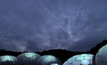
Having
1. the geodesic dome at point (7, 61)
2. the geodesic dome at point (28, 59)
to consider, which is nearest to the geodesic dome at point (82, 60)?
the geodesic dome at point (7, 61)

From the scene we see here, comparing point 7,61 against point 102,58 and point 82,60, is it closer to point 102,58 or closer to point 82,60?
→ point 82,60

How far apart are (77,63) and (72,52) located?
147 ft

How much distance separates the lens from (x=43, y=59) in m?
34.5

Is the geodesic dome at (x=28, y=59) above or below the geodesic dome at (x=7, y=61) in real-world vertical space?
above

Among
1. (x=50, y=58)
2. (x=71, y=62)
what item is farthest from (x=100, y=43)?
(x=71, y=62)

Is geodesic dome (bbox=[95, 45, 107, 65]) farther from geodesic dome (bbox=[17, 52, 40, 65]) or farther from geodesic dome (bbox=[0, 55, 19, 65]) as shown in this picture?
geodesic dome (bbox=[17, 52, 40, 65])

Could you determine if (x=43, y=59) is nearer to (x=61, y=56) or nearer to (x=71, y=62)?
(x=71, y=62)

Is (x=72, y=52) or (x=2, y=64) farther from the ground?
(x=72, y=52)

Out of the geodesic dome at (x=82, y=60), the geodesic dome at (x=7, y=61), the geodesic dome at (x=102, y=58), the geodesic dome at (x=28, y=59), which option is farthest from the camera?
the geodesic dome at (x=28, y=59)

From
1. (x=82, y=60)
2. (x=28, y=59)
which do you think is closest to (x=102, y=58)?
(x=82, y=60)

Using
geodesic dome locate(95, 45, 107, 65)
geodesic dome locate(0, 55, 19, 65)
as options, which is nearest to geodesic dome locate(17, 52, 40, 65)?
geodesic dome locate(0, 55, 19, 65)

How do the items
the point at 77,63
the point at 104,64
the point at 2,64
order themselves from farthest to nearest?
the point at 2,64 → the point at 77,63 → the point at 104,64

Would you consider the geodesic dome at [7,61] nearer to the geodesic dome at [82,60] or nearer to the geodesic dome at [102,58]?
the geodesic dome at [82,60]

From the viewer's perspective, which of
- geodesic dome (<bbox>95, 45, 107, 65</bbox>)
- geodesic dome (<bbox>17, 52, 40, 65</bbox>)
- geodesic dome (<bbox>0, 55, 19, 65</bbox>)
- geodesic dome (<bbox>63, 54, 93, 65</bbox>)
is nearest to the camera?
geodesic dome (<bbox>95, 45, 107, 65</bbox>)
